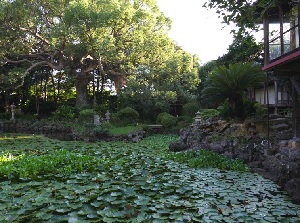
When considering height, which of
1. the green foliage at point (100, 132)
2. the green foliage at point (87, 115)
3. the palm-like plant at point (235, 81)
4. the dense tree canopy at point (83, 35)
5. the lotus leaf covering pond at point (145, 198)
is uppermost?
the dense tree canopy at point (83, 35)

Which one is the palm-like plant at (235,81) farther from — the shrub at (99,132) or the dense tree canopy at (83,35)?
the dense tree canopy at (83,35)

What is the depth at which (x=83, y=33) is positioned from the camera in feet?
56.3

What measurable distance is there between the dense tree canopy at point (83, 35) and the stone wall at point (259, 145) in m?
9.09

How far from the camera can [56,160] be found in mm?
7125

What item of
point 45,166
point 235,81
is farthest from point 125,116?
point 45,166

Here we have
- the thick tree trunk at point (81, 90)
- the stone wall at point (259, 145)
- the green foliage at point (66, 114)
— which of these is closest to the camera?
the stone wall at point (259, 145)

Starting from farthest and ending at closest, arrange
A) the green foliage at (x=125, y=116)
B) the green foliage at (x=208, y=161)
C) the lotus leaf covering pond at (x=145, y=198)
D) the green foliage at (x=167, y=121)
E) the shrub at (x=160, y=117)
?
the shrub at (x=160, y=117) → the green foliage at (x=125, y=116) → the green foliage at (x=167, y=121) → the green foliage at (x=208, y=161) → the lotus leaf covering pond at (x=145, y=198)

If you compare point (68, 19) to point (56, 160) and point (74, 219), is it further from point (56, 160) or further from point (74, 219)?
point (74, 219)

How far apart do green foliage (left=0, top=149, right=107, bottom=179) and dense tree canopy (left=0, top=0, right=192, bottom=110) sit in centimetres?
1091

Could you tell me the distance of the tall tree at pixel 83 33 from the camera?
55.3ft

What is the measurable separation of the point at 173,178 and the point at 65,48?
15.4 metres

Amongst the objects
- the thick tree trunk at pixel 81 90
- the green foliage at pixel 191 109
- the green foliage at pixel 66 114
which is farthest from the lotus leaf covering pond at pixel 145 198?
the thick tree trunk at pixel 81 90

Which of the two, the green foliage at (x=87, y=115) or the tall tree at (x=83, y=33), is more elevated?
the tall tree at (x=83, y=33)

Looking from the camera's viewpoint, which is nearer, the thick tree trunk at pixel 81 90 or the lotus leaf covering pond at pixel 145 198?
the lotus leaf covering pond at pixel 145 198
